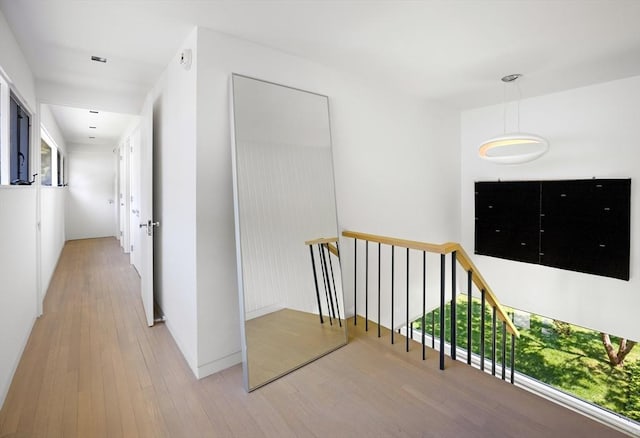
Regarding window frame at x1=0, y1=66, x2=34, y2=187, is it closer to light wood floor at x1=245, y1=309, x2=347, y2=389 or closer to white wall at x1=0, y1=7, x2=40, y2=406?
white wall at x1=0, y1=7, x2=40, y2=406

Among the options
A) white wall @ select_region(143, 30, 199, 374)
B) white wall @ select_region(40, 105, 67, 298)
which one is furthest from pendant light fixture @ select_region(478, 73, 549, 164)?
white wall @ select_region(40, 105, 67, 298)

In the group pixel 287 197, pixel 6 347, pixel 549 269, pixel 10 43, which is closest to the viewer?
pixel 6 347

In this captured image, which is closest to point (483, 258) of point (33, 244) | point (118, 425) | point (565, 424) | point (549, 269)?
point (549, 269)

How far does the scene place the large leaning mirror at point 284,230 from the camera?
6.89 ft

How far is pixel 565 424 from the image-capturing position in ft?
5.51

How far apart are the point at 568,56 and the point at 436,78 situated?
1.06 m

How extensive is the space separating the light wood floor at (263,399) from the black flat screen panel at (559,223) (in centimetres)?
249

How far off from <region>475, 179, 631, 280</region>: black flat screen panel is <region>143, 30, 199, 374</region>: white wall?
3905 mm

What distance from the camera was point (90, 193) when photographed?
24.8 ft

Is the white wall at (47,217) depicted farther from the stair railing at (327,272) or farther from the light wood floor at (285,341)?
the stair railing at (327,272)

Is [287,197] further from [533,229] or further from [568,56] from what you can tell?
[533,229]

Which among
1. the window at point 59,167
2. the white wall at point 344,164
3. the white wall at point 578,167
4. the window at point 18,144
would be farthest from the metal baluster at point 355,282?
the window at point 59,167

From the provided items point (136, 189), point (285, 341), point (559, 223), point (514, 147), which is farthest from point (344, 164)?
point (136, 189)

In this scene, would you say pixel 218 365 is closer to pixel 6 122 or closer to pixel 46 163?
pixel 6 122
